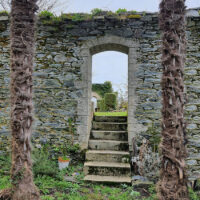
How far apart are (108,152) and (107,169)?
1.34 ft

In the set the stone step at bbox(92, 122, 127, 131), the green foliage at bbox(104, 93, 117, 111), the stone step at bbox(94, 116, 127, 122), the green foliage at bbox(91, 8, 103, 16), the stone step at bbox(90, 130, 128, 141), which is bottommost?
the stone step at bbox(90, 130, 128, 141)

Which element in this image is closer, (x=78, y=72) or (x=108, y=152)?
(x=108, y=152)

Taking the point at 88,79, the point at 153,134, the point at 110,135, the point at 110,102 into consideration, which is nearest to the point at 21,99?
the point at 88,79

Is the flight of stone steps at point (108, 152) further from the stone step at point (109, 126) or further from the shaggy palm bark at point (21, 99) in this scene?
the shaggy palm bark at point (21, 99)

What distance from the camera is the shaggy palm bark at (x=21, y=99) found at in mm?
2633

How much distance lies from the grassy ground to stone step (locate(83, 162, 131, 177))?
20cm

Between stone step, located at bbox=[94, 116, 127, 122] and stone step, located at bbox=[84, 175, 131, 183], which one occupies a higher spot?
stone step, located at bbox=[94, 116, 127, 122]

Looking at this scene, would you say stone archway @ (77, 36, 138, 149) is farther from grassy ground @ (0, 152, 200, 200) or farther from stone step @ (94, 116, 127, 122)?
grassy ground @ (0, 152, 200, 200)

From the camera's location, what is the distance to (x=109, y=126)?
4.99 m

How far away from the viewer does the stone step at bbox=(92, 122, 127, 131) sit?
16.2ft

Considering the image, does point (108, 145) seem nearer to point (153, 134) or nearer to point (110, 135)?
point (110, 135)

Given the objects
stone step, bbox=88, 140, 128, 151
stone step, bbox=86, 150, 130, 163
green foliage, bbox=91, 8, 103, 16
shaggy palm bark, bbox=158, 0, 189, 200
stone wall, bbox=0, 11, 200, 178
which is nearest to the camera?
shaggy palm bark, bbox=158, 0, 189, 200

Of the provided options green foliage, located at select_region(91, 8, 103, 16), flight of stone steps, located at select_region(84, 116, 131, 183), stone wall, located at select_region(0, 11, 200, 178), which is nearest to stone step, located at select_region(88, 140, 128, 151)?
flight of stone steps, located at select_region(84, 116, 131, 183)

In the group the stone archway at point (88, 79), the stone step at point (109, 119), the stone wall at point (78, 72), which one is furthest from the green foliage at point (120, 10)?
the stone step at point (109, 119)
